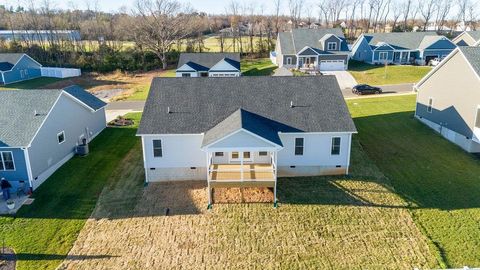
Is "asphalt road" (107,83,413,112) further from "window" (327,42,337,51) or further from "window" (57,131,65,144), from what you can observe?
"window" (57,131,65,144)

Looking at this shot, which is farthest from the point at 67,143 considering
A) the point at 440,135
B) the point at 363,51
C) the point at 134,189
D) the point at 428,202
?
the point at 363,51

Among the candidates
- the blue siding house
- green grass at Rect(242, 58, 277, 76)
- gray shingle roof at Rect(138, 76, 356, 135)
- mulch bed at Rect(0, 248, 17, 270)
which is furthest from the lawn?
the blue siding house

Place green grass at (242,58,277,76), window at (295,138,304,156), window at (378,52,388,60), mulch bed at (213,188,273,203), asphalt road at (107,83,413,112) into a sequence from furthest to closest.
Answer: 1. window at (378,52,388,60)
2. green grass at (242,58,277,76)
3. asphalt road at (107,83,413,112)
4. window at (295,138,304,156)
5. mulch bed at (213,188,273,203)

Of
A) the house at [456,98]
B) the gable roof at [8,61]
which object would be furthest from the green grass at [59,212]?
the gable roof at [8,61]

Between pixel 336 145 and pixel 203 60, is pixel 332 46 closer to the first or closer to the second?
pixel 203 60

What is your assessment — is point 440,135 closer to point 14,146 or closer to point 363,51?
point 14,146
